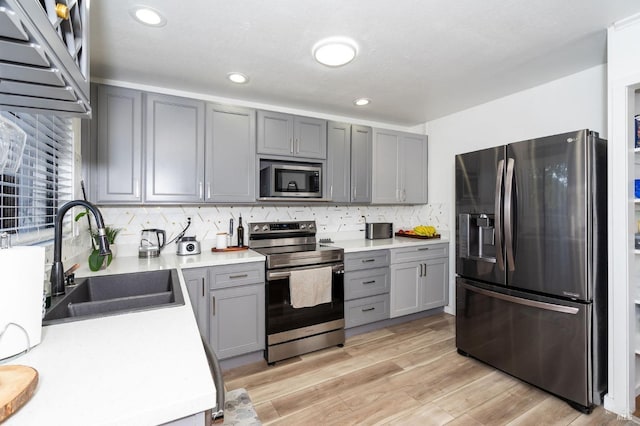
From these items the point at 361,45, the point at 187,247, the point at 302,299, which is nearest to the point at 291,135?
the point at 361,45

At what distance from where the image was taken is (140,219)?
2.65 meters

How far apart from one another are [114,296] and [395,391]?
1.90 meters

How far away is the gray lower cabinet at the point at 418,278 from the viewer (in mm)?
3221

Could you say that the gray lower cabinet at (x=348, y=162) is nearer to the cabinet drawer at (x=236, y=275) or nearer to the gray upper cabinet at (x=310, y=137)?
the gray upper cabinet at (x=310, y=137)

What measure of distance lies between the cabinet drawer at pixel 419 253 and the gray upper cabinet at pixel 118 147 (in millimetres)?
2439

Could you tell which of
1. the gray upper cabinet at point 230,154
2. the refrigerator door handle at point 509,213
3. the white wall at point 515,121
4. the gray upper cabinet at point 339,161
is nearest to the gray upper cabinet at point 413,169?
the white wall at point 515,121

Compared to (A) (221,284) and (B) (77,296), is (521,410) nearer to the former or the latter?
(A) (221,284)

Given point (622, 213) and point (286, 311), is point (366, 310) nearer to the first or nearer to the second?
point (286, 311)

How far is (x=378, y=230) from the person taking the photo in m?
3.69

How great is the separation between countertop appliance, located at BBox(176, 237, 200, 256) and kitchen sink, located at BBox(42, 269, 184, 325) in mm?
721

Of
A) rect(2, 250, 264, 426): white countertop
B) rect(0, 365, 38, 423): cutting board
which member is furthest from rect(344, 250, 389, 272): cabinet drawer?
rect(0, 365, 38, 423): cutting board

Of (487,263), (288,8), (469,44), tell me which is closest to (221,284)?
(288,8)

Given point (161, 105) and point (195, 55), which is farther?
point (161, 105)

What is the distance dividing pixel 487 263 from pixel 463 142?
5.33ft
